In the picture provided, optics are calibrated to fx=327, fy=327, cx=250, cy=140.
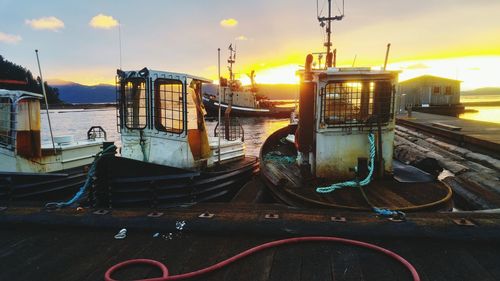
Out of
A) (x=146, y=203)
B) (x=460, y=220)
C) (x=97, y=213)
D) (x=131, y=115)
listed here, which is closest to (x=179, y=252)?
(x=97, y=213)

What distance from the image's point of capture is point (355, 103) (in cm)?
806

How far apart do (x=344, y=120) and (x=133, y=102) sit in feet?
17.1

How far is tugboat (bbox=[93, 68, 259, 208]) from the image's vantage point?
6738 millimetres

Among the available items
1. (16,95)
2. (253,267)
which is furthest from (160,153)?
(253,267)

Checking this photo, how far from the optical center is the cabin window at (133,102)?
26.4ft

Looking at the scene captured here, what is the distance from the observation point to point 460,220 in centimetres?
445

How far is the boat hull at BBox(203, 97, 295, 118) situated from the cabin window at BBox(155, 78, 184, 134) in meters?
52.0

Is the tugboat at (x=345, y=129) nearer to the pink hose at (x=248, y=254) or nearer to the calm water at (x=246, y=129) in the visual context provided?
the pink hose at (x=248, y=254)

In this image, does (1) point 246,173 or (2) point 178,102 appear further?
(1) point 246,173

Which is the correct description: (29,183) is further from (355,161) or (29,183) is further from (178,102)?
(355,161)

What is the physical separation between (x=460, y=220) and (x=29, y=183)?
Result: 898 centimetres

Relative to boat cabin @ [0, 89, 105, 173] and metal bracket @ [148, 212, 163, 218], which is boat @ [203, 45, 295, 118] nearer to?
boat cabin @ [0, 89, 105, 173]

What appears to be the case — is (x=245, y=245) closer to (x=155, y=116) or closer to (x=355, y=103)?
(x=155, y=116)

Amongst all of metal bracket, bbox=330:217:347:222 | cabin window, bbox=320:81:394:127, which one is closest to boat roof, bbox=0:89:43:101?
cabin window, bbox=320:81:394:127
